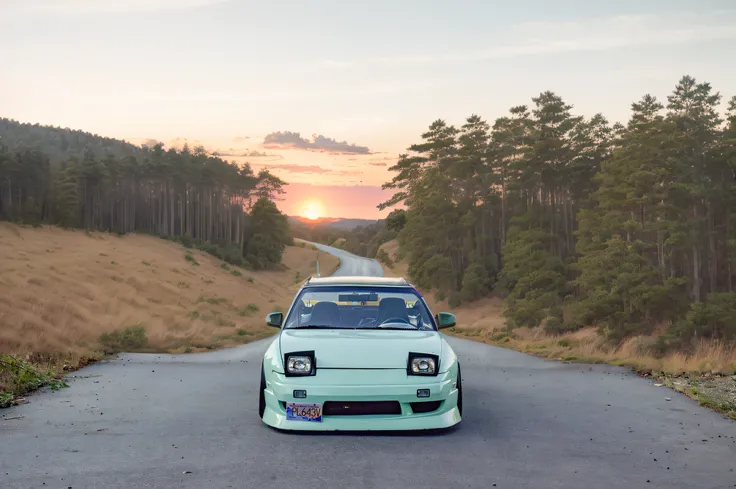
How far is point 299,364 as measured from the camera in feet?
26.7

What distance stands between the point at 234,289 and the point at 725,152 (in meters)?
43.7

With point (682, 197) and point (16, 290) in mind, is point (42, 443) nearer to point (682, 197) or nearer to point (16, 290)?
point (16, 290)

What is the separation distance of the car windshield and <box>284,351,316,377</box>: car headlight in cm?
110

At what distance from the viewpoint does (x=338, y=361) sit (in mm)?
8094

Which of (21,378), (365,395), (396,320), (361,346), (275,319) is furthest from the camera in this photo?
(21,378)

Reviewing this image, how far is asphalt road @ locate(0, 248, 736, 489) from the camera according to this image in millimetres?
6512

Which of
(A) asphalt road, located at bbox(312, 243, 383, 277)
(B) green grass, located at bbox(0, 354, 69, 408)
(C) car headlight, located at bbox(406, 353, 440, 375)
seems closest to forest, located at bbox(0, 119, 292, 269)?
(A) asphalt road, located at bbox(312, 243, 383, 277)

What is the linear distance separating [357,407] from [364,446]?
15.9 inches

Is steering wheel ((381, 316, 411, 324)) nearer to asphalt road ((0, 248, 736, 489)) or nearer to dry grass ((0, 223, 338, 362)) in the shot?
asphalt road ((0, 248, 736, 489))

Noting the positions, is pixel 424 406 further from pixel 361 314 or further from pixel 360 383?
pixel 361 314

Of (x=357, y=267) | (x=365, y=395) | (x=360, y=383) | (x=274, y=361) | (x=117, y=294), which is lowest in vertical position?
(x=357, y=267)

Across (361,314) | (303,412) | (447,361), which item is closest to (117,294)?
(361,314)

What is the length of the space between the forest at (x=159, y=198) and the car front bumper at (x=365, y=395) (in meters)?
103

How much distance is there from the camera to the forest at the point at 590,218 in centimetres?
4953
